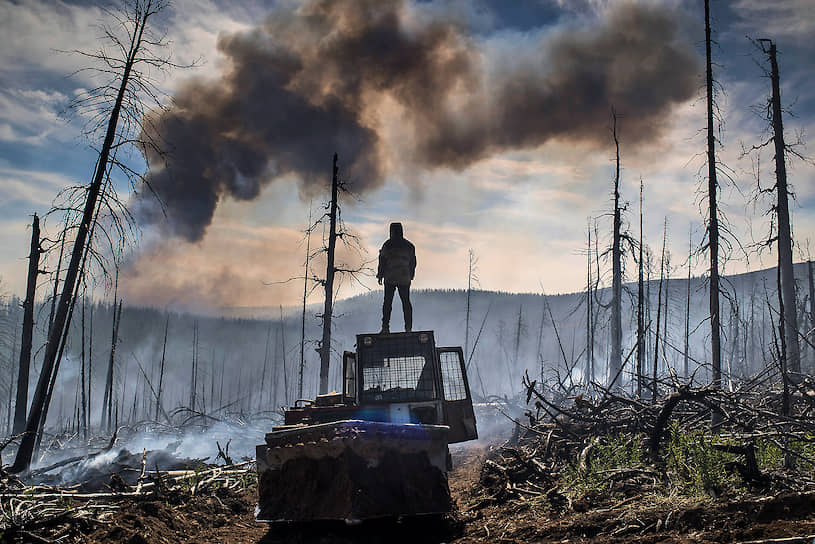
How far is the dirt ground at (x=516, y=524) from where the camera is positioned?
4.81m

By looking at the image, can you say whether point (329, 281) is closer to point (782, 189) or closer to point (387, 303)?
point (387, 303)

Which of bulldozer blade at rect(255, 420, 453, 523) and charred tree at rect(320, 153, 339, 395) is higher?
charred tree at rect(320, 153, 339, 395)

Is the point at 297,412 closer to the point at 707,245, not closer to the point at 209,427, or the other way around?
the point at 707,245

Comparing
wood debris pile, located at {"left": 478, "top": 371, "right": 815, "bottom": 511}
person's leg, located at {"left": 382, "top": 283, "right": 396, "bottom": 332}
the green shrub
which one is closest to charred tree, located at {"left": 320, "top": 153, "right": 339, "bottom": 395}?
person's leg, located at {"left": 382, "top": 283, "right": 396, "bottom": 332}

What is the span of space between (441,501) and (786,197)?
59.0 ft

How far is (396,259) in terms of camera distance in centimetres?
1187

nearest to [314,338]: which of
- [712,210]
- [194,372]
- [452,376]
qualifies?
[194,372]

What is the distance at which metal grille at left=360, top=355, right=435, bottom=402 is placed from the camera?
905 centimetres

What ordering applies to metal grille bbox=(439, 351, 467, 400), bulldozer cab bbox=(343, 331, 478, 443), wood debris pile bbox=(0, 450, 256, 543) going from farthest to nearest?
metal grille bbox=(439, 351, 467, 400) → bulldozer cab bbox=(343, 331, 478, 443) → wood debris pile bbox=(0, 450, 256, 543)

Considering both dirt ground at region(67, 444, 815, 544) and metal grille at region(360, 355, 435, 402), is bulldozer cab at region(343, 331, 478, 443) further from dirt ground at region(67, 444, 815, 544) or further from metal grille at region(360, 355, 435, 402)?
dirt ground at region(67, 444, 815, 544)

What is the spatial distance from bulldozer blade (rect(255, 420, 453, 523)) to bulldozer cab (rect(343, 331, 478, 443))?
188 centimetres

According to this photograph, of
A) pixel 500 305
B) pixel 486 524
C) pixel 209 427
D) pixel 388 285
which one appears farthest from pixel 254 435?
pixel 500 305

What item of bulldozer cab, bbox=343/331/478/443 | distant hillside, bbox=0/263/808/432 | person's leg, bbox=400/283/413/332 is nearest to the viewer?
bulldozer cab, bbox=343/331/478/443

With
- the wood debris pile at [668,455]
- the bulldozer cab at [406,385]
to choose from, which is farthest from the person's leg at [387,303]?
the wood debris pile at [668,455]
